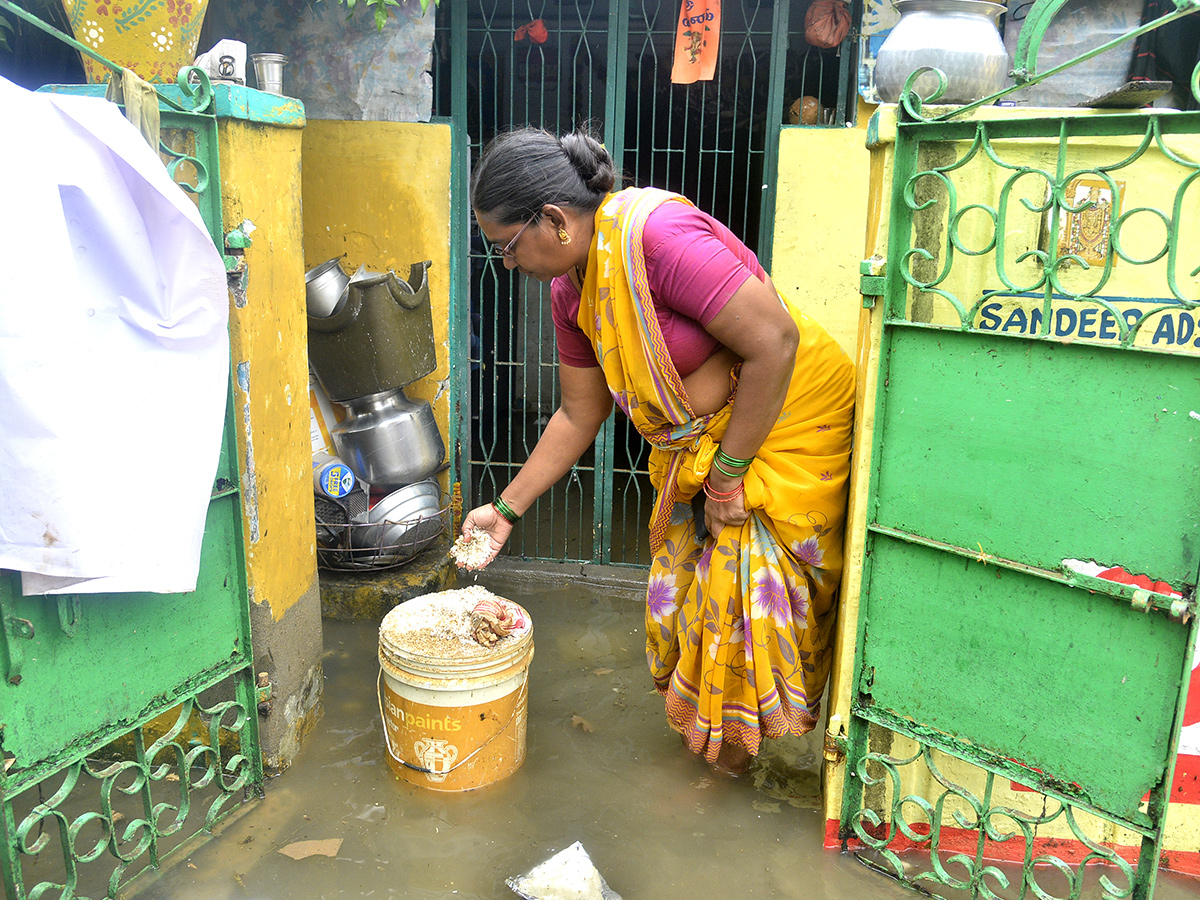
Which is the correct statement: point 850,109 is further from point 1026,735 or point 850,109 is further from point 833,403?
point 1026,735

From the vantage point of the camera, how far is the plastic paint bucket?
7.89ft

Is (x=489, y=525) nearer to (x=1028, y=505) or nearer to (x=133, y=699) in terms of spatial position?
(x=133, y=699)

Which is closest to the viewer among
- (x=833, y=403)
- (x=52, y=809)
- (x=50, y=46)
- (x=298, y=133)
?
(x=52, y=809)

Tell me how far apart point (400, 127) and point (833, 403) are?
2.34m

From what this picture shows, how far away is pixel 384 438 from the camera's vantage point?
143 inches

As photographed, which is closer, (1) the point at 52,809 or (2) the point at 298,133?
(1) the point at 52,809

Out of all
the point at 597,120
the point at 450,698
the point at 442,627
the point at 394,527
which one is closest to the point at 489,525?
the point at 442,627

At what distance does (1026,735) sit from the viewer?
1.97 metres

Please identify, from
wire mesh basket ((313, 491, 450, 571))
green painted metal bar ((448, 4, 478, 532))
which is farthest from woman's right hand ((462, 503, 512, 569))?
green painted metal bar ((448, 4, 478, 532))

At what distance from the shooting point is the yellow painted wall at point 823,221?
3.56m

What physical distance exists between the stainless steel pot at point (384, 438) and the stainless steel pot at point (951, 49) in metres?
2.28

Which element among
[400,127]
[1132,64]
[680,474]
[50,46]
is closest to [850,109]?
[1132,64]

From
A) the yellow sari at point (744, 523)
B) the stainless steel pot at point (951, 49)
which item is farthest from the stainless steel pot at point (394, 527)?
the stainless steel pot at point (951, 49)

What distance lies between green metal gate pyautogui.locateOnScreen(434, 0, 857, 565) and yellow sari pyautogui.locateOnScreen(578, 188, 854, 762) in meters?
1.31
